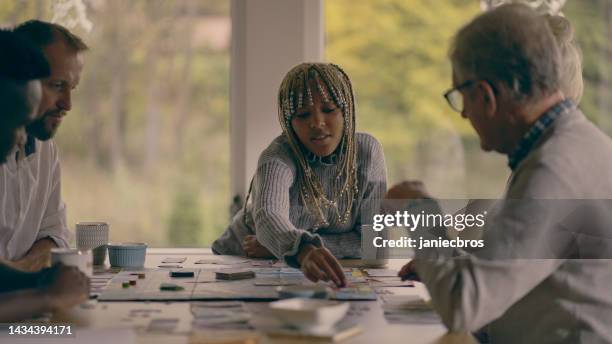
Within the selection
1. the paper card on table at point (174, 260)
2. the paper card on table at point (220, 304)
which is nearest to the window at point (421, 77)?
the paper card on table at point (174, 260)

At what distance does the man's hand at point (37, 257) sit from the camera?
7.29 feet

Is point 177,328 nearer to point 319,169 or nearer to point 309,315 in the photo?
point 309,315

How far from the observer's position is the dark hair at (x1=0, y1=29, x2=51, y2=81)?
1736mm

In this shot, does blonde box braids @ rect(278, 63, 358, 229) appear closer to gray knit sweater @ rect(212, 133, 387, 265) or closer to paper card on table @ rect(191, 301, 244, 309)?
gray knit sweater @ rect(212, 133, 387, 265)

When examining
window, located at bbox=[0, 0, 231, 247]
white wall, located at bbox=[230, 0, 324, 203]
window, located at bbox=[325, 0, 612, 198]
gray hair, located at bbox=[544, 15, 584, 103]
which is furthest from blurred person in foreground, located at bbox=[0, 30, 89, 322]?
window, located at bbox=[325, 0, 612, 198]

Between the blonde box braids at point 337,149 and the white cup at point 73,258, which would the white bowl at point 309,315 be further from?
the blonde box braids at point 337,149

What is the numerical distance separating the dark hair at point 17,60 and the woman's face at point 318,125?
1001mm

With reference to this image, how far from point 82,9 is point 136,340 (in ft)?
7.86

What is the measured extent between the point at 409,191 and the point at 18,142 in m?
0.88

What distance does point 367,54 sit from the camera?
3.66 metres

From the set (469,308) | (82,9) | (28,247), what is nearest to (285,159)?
(28,247)

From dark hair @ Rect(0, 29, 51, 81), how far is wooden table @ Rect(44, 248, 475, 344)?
51 centimetres

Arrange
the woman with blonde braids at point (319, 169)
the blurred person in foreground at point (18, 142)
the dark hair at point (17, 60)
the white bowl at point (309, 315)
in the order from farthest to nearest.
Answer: the woman with blonde braids at point (319, 169), the dark hair at point (17, 60), the blurred person in foreground at point (18, 142), the white bowl at point (309, 315)

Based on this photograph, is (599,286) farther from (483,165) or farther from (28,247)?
(483,165)
